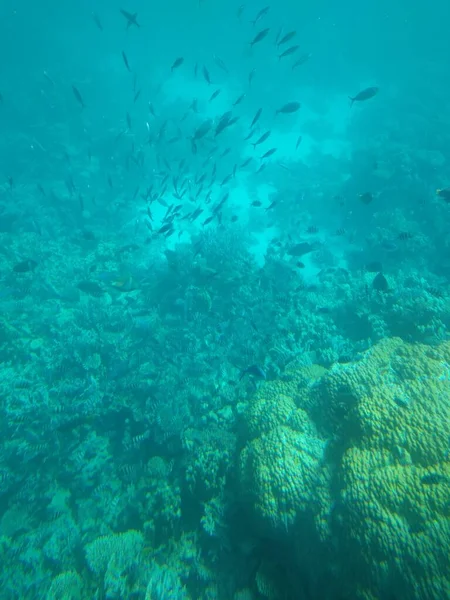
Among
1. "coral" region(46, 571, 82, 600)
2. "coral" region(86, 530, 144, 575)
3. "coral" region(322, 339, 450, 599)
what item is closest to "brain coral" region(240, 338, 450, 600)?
"coral" region(322, 339, 450, 599)

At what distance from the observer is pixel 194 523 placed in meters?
4.74

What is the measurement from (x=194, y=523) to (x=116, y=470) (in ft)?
6.52

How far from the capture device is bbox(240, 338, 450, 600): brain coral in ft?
9.89

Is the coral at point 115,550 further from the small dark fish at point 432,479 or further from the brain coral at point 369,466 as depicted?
the small dark fish at point 432,479

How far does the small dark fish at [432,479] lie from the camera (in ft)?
10.8

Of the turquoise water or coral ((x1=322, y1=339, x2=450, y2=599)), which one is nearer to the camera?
coral ((x1=322, y1=339, x2=450, y2=599))

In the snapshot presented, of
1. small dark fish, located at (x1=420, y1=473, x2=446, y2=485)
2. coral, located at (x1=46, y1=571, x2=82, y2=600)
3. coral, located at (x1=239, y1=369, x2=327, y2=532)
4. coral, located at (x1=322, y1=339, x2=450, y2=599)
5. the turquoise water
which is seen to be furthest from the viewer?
coral, located at (x1=46, y1=571, x2=82, y2=600)

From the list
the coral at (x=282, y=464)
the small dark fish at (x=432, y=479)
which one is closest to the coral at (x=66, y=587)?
the coral at (x=282, y=464)

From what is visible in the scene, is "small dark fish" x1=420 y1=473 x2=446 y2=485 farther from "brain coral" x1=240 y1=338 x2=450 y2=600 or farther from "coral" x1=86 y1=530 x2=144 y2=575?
"coral" x1=86 y1=530 x2=144 y2=575

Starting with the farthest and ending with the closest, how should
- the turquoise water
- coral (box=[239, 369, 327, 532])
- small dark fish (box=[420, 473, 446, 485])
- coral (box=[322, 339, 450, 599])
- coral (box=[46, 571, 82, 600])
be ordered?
coral (box=[46, 571, 82, 600])
coral (box=[239, 369, 327, 532])
the turquoise water
small dark fish (box=[420, 473, 446, 485])
coral (box=[322, 339, 450, 599])

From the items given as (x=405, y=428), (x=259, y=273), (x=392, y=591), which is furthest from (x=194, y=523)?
(x=259, y=273)

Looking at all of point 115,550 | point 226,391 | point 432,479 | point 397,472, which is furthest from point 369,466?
point 115,550

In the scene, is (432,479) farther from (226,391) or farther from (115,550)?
(115,550)

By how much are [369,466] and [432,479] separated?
63 cm
